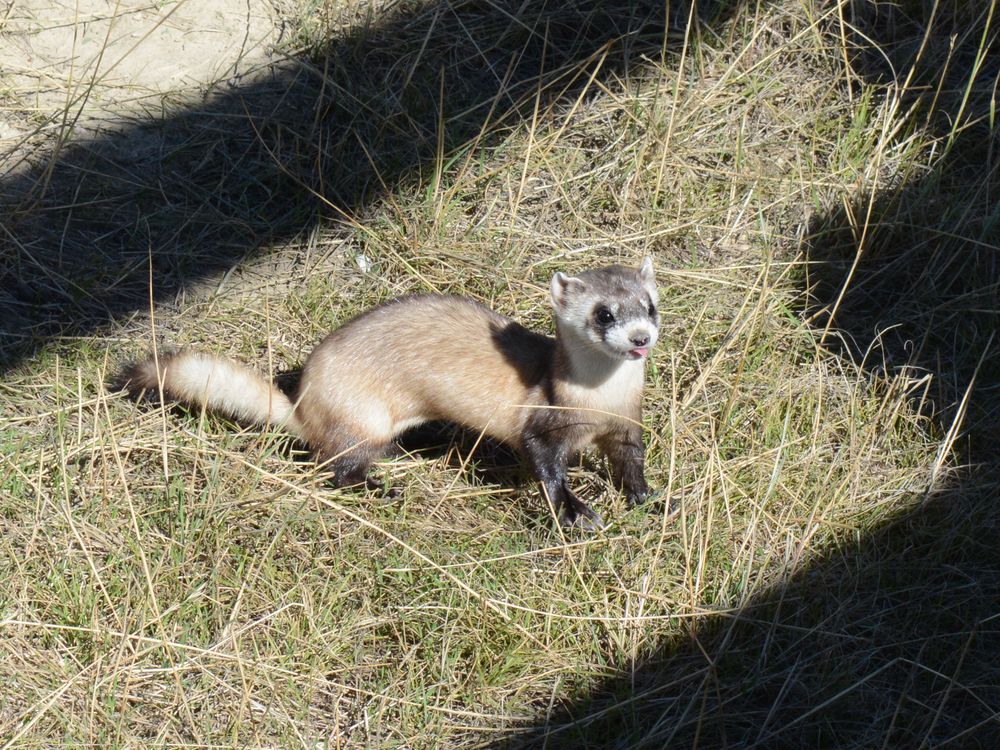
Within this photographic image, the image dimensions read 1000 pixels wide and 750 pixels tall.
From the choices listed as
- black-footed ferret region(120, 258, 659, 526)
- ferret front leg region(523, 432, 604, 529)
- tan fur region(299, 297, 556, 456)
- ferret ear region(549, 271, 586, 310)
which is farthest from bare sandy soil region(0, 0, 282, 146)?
ferret front leg region(523, 432, 604, 529)

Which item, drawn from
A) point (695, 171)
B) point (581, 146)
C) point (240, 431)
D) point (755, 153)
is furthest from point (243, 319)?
point (755, 153)

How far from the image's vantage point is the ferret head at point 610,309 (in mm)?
3953

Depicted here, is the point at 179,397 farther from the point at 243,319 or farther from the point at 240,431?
the point at 243,319

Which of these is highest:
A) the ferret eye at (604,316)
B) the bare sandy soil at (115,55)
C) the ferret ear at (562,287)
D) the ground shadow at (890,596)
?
the bare sandy soil at (115,55)

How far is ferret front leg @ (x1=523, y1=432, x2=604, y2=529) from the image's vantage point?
4.32 m

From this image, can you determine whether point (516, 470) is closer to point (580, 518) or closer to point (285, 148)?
point (580, 518)

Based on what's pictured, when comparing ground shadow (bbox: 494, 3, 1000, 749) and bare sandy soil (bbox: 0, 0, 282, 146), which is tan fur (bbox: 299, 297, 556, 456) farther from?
bare sandy soil (bbox: 0, 0, 282, 146)

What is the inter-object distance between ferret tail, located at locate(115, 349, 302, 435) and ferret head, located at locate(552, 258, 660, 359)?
118cm

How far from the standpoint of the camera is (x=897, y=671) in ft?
12.4

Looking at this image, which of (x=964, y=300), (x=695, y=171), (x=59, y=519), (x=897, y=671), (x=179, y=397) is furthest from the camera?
(x=695, y=171)

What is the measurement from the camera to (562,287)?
13.6 ft

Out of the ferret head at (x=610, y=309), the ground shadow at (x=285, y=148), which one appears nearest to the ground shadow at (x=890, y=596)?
the ferret head at (x=610, y=309)

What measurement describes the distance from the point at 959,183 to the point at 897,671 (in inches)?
97.8

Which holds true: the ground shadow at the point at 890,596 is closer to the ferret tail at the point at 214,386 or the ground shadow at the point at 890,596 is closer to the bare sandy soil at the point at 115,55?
the ferret tail at the point at 214,386
